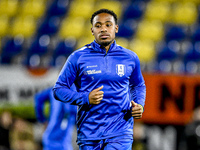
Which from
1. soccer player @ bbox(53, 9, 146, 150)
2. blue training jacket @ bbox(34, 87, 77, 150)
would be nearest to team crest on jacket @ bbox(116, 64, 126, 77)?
soccer player @ bbox(53, 9, 146, 150)

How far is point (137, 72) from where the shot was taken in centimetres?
335

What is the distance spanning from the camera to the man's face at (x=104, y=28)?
3188mm

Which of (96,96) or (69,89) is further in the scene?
(69,89)

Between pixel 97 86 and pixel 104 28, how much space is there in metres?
0.48

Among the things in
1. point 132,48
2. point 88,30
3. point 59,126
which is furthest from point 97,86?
point 88,30

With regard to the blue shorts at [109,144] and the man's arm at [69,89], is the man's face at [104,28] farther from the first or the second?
the blue shorts at [109,144]

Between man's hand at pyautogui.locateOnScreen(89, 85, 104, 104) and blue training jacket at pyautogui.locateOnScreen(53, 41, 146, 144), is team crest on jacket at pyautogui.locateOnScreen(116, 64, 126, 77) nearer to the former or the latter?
blue training jacket at pyautogui.locateOnScreen(53, 41, 146, 144)

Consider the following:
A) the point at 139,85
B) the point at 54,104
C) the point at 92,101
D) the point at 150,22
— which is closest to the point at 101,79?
the point at 92,101

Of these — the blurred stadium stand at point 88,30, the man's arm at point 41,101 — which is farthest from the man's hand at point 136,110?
the blurred stadium stand at point 88,30

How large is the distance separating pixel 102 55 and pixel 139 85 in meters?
0.45

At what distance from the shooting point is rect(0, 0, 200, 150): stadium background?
784cm

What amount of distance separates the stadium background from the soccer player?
3.72m

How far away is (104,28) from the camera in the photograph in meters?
3.17

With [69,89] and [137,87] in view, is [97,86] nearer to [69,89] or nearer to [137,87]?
[69,89]
